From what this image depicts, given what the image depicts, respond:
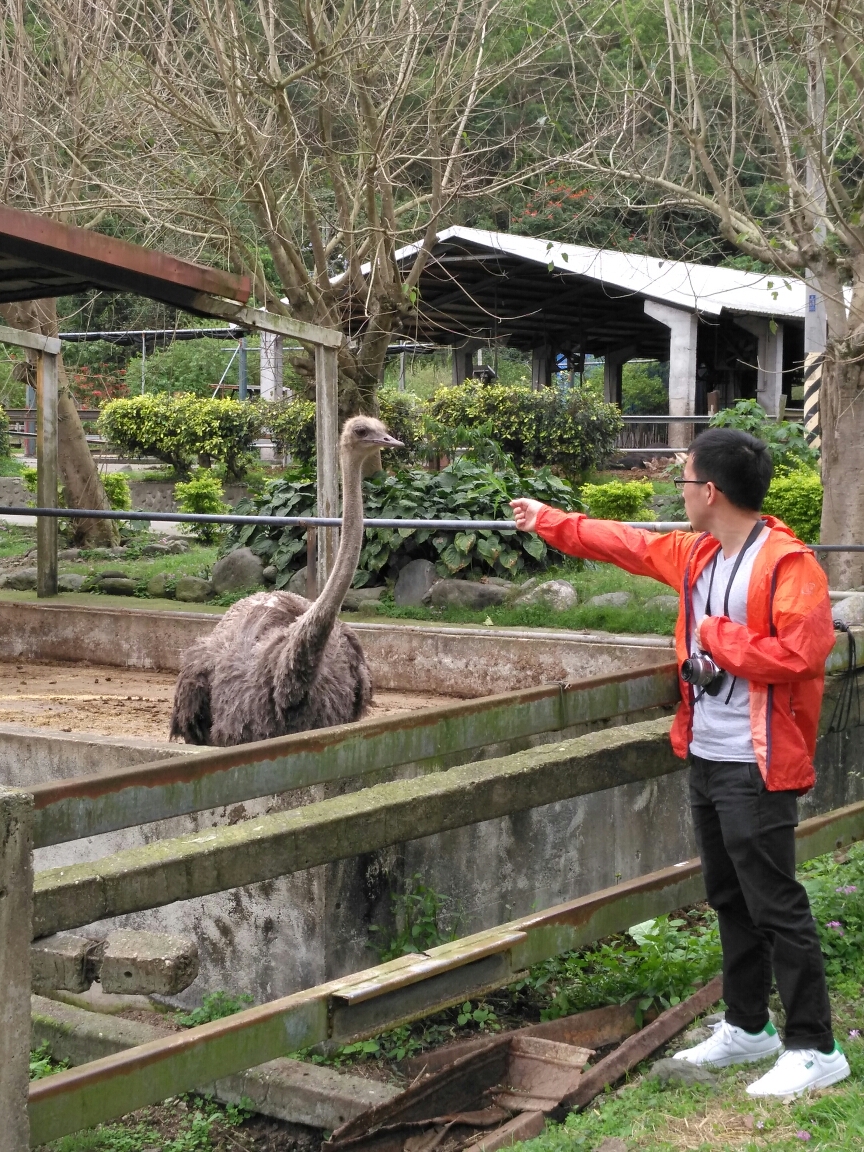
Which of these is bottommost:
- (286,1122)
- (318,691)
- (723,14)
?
(286,1122)

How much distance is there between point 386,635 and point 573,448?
23.2ft

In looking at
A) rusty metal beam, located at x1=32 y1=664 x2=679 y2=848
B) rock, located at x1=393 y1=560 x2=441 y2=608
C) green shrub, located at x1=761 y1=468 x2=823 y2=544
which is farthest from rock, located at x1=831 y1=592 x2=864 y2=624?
green shrub, located at x1=761 y1=468 x2=823 y2=544

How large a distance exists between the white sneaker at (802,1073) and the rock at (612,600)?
19.2 ft

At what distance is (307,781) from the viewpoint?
3570 millimetres

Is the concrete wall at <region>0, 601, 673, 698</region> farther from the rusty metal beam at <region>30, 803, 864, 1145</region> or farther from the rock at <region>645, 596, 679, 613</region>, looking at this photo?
the rusty metal beam at <region>30, 803, 864, 1145</region>

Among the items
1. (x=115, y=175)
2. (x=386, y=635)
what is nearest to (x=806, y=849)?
(x=386, y=635)

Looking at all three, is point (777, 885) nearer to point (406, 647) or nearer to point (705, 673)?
point (705, 673)

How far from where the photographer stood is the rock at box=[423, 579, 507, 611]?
372 inches

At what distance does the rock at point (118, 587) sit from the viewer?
1072 centimetres

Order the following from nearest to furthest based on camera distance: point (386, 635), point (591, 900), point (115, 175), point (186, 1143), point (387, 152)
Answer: point (591, 900)
point (186, 1143)
point (386, 635)
point (387, 152)
point (115, 175)

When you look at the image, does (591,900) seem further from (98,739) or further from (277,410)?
(277,410)

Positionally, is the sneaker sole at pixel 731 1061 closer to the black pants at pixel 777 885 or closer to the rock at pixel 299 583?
the black pants at pixel 777 885

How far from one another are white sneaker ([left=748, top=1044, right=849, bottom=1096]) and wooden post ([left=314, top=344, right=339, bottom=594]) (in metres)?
5.35

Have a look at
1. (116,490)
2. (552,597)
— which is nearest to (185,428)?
(116,490)
